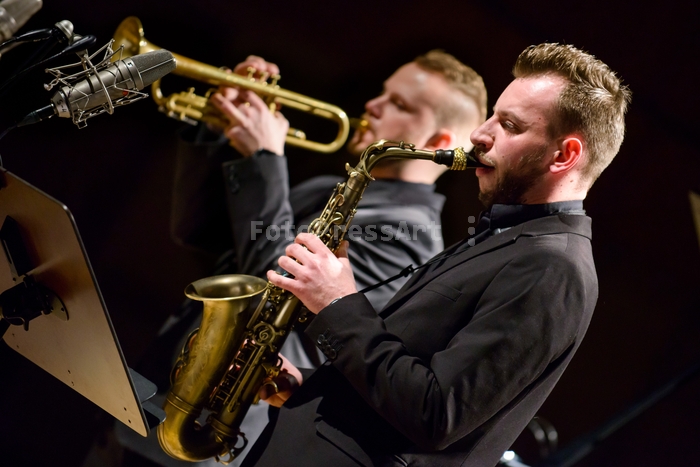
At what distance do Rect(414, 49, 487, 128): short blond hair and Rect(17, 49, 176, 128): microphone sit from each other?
1560 millimetres

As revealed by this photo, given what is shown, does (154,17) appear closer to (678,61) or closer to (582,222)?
(582,222)

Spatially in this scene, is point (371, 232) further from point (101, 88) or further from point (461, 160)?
point (101, 88)

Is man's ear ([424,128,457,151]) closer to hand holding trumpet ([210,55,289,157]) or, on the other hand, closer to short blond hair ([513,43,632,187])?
hand holding trumpet ([210,55,289,157])

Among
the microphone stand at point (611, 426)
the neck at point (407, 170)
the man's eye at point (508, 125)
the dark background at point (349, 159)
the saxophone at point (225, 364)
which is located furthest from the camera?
the microphone stand at point (611, 426)

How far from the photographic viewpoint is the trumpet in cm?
253

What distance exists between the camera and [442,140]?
2752mm

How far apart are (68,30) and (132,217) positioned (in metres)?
1.84

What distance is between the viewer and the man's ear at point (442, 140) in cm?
275

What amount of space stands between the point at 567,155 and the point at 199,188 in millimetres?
1659

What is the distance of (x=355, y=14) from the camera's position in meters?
2.96

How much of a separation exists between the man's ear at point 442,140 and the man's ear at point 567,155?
1.11 metres

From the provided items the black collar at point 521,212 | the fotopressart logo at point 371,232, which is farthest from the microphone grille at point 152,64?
the fotopressart logo at point 371,232

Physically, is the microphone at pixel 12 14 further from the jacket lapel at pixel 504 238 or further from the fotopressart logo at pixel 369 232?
the fotopressart logo at pixel 369 232

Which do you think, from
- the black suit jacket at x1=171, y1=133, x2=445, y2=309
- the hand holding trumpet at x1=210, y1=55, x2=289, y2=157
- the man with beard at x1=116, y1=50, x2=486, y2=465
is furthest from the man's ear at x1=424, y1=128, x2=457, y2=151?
the hand holding trumpet at x1=210, y1=55, x2=289, y2=157
